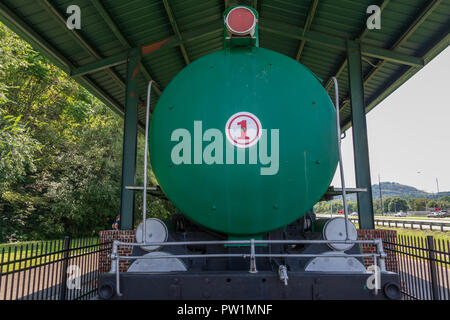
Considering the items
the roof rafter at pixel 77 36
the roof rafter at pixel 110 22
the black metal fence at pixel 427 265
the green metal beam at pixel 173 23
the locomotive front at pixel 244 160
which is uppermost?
the green metal beam at pixel 173 23

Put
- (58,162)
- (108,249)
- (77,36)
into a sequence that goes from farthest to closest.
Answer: (58,162) < (108,249) < (77,36)

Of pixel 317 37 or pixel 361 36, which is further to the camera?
pixel 317 37

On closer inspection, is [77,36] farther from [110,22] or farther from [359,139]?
[359,139]

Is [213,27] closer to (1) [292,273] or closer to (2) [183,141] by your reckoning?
(2) [183,141]

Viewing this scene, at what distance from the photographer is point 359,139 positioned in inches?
267

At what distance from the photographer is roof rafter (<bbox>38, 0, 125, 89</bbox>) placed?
226 inches

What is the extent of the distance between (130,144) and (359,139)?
4.96m

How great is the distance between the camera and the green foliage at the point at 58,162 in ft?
59.2

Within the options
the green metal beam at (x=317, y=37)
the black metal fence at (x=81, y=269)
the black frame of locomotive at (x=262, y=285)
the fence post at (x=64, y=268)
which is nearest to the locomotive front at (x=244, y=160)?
the black frame of locomotive at (x=262, y=285)

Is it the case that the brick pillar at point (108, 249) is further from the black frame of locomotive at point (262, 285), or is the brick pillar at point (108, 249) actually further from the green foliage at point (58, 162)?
the green foliage at point (58, 162)

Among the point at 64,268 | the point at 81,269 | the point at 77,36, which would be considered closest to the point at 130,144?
the point at 77,36

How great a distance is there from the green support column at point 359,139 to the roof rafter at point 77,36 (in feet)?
18.7

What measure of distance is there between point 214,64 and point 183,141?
2.73ft

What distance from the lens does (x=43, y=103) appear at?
19.1 m
